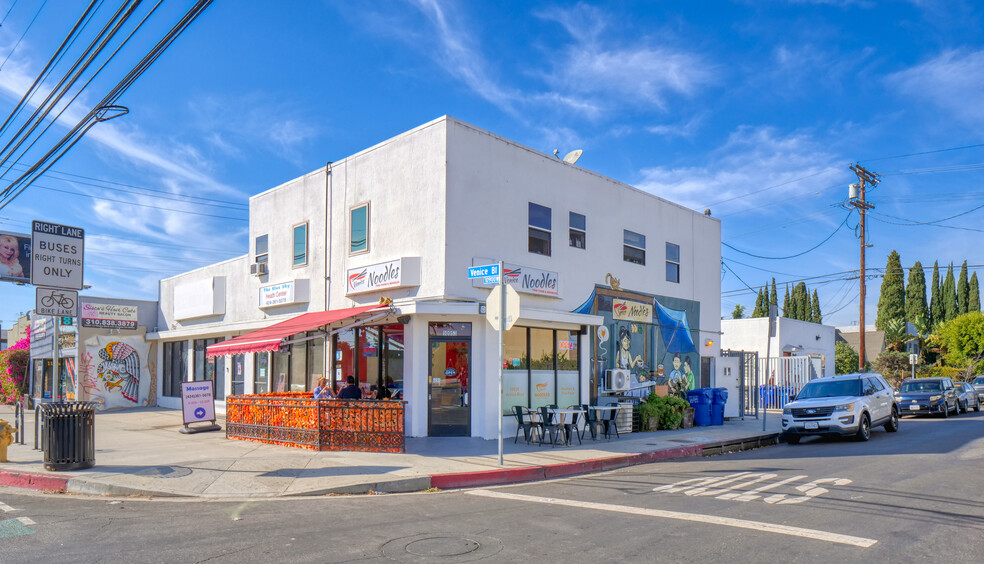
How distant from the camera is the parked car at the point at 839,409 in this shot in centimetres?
1678

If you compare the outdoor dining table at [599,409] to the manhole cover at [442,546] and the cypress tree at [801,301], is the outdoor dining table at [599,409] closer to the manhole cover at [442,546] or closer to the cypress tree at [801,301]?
the manhole cover at [442,546]

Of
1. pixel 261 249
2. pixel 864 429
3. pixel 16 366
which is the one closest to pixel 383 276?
pixel 261 249

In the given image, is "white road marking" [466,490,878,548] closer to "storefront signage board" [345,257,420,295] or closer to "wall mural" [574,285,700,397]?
"storefront signage board" [345,257,420,295]

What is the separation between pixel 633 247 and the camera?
67.3 ft

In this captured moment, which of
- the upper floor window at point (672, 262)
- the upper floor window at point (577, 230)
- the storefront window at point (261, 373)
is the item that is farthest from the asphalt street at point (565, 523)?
the upper floor window at point (672, 262)

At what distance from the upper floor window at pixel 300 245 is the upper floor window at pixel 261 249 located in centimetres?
161

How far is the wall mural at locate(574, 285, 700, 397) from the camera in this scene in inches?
749

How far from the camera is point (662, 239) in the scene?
2169 cm

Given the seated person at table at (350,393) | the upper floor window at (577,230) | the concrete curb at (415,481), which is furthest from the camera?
the upper floor window at (577,230)

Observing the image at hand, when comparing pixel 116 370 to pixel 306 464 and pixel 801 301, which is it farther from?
pixel 801 301

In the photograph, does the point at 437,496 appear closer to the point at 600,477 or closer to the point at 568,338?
the point at 600,477

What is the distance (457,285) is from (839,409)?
31.7 ft

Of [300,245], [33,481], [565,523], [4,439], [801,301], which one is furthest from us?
[801,301]

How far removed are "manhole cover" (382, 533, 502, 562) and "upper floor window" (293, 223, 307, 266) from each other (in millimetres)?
13317
